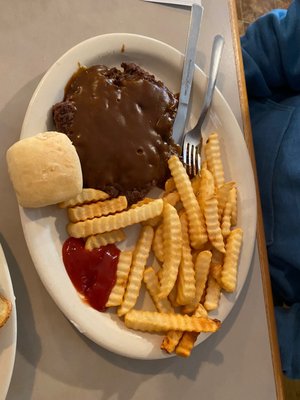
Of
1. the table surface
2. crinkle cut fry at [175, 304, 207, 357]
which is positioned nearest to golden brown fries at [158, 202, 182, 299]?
crinkle cut fry at [175, 304, 207, 357]

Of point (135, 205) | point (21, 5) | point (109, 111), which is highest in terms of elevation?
point (21, 5)

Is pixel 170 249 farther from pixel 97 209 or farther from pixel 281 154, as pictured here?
pixel 281 154

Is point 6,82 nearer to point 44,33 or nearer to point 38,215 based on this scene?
point 44,33

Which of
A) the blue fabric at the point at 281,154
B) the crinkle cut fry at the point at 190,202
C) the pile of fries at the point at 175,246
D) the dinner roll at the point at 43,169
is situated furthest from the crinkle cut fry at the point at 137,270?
the blue fabric at the point at 281,154

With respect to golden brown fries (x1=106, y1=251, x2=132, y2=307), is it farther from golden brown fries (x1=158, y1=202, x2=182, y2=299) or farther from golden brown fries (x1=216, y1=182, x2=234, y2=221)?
golden brown fries (x1=216, y1=182, x2=234, y2=221)

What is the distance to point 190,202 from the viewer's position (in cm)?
123

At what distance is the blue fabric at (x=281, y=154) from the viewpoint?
1.46 meters

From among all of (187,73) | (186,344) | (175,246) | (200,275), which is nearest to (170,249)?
(175,246)

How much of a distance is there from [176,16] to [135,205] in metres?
0.64

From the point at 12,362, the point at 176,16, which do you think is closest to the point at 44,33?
the point at 176,16

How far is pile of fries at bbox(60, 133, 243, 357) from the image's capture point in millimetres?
1159

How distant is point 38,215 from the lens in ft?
3.76

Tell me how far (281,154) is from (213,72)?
1.11ft

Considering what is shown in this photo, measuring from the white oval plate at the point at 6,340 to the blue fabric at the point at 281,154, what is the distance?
83cm
